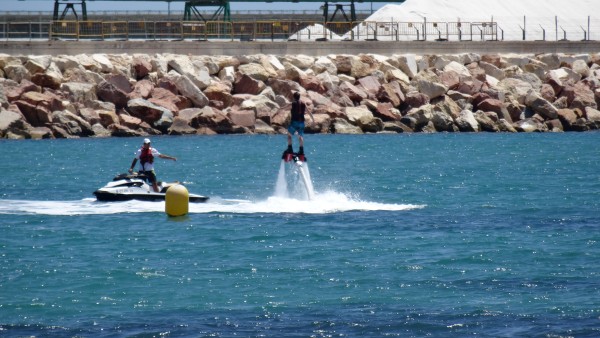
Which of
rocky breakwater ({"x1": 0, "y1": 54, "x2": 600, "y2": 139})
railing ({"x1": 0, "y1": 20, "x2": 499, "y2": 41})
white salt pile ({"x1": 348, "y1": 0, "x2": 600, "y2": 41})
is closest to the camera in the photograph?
rocky breakwater ({"x1": 0, "y1": 54, "x2": 600, "y2": 139})

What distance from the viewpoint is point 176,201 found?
1088 inches

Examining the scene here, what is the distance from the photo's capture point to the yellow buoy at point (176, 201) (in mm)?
27625

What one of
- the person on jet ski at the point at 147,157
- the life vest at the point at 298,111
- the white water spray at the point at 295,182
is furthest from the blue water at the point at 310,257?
the life vest at the point at 298,111

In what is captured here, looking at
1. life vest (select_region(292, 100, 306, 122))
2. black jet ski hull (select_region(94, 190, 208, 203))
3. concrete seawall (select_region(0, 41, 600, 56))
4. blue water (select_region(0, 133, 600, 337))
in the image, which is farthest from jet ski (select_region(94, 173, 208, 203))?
concrete seawall (select_region(0, 41, 600, 56))

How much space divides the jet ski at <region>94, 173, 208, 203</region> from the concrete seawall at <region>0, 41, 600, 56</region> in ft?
103

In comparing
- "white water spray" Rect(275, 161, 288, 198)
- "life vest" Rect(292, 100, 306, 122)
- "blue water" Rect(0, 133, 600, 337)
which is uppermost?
"life vest" Rect(292, 100, 306, 122)

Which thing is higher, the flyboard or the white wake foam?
the flyboard

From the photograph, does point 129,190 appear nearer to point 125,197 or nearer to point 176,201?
point 125,197

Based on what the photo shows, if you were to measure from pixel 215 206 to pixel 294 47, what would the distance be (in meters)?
34.7

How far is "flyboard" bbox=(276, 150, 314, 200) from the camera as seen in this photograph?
28.6 metres

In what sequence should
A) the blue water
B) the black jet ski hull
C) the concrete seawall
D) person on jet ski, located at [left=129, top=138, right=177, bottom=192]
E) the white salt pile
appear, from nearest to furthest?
the blue water → person on jet ski, located at [left=129, top=138, right=177, bottom=192] → the black jet ski hull → the concrete seawall → the white salt pile

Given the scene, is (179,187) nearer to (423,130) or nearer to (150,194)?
(150,194)

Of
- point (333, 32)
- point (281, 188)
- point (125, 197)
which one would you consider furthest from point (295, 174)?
point (333, 32)

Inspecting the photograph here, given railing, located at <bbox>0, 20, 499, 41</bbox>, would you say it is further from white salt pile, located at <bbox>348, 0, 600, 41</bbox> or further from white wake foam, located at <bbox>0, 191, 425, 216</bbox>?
white wake foam, located at <bbox>0, 191, 425, 216</bbox>
